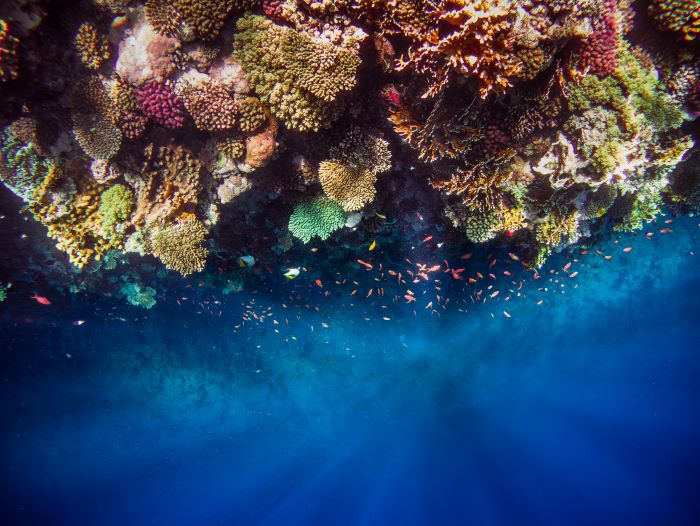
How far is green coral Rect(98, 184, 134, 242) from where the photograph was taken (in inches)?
213

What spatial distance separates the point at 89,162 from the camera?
526 cm

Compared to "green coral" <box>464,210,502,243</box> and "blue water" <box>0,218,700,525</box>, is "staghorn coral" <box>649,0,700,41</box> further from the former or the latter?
"blue water" <box>0,218,700,525</box>

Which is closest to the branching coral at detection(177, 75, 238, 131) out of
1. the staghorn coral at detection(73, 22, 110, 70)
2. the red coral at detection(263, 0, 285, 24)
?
the staghorn coral at detection(73, 22, 110, 70)

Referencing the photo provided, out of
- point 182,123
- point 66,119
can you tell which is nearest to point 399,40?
point 182,123

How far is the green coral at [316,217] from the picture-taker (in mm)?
5965

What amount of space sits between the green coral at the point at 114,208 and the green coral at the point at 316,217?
2.61m

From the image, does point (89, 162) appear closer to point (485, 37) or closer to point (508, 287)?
point (485, 37)

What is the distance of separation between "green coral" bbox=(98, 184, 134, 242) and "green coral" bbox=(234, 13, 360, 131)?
281cm

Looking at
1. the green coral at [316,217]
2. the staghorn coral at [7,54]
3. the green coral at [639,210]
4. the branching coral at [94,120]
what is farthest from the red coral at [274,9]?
the green coral at [639,210]

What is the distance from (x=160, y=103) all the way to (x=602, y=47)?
6.09 metres

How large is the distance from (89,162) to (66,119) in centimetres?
64

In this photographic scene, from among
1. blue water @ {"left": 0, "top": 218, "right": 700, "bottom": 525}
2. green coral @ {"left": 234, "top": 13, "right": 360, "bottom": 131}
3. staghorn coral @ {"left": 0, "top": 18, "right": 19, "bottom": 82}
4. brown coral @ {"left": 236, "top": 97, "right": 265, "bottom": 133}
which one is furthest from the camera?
blue water @ {"left": 0, "top": 218, "right": 700, "bottom": 525}

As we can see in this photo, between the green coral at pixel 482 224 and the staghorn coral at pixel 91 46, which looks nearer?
the staghorn coral at pixel 91 46

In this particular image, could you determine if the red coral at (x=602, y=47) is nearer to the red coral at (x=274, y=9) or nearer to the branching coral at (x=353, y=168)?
the branching coral at (x=353, y=168)
